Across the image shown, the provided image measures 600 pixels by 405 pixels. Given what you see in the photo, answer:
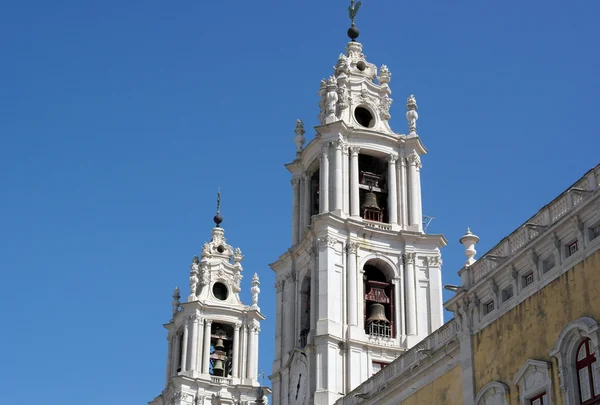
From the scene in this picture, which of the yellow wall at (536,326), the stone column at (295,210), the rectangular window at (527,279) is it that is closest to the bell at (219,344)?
the stone column at (295,210)

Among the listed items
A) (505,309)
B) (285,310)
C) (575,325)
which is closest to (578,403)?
(575,325)

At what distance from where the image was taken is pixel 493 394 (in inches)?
1302

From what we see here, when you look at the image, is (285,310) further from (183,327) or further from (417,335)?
(183,327)

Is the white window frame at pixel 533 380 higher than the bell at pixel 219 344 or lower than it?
lower

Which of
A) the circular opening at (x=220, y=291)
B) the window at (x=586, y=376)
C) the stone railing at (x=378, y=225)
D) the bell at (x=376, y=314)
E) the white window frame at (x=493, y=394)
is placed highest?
the circular opening at (x=220, y=291)

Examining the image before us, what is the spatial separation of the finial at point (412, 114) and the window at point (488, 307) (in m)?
19.9

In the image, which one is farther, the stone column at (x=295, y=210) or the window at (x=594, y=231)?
the stone column at (x=295, y=210)

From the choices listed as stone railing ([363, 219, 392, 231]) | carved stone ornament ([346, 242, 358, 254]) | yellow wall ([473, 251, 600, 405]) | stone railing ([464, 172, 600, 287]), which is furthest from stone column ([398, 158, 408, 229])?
yellow wall ([473, 251, 600, 405])

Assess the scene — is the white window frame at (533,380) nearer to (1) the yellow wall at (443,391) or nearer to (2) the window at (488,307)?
(2) the window at (488,307)

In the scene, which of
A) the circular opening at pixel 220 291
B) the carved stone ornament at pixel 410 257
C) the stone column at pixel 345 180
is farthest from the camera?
the circular opening at pixel 220 291

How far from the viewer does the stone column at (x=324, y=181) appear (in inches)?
1981

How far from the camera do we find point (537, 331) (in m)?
31.3

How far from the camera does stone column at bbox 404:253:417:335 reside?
49.1m

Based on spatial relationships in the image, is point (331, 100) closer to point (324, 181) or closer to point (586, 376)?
point (324, 181)
